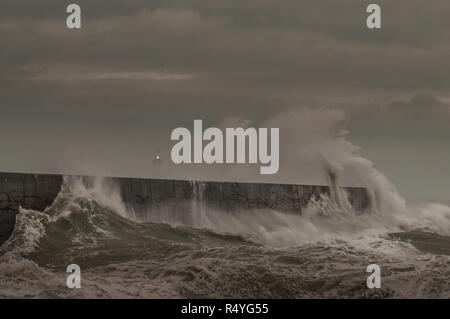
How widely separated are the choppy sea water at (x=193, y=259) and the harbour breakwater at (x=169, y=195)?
160 mm

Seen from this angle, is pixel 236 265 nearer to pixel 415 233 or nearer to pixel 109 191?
pixel 109 191

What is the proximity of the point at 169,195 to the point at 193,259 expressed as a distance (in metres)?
2.49

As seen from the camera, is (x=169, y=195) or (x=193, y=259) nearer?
(x=193, y=259)

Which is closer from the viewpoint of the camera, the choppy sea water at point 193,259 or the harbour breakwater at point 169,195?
the choppy sea water at point 193,259

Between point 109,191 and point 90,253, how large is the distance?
1837mm

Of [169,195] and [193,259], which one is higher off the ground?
[169,195]

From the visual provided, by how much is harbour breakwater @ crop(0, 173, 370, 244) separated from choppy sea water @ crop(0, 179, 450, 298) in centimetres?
16

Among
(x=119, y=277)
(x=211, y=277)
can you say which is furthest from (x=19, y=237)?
(x=211, y=277)

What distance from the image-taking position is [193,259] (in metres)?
14.6

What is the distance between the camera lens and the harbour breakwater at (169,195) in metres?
14.9

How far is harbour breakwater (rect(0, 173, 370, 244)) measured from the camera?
14906mm

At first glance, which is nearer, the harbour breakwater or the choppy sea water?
the choppy sea water

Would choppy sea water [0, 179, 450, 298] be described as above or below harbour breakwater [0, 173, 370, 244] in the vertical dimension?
below

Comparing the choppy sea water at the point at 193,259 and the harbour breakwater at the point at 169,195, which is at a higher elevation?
the harbour breakwater at the point at 169,195
